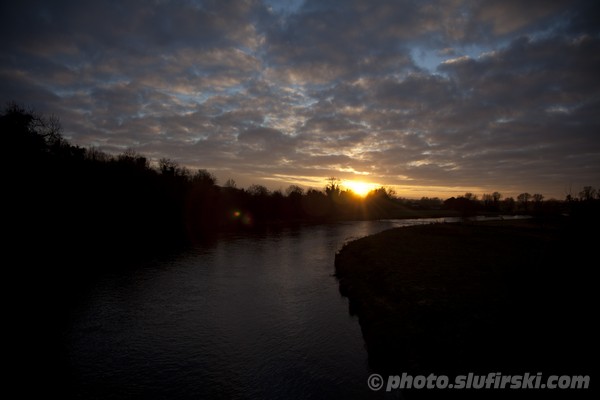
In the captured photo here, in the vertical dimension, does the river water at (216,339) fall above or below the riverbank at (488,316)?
below

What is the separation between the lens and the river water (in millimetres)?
13320

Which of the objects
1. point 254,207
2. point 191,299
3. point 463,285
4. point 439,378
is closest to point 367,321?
point 439,378

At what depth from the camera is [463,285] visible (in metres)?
22.3

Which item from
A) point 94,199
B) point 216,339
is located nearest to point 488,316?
point 216,339

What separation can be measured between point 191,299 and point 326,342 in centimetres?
1304

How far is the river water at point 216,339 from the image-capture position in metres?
13.3

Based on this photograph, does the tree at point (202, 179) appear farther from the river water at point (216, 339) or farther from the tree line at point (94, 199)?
the river water at point (216, 339)

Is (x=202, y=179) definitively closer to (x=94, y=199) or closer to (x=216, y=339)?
(x=94, y=199)

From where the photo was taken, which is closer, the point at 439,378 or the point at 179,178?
the point at 439,378

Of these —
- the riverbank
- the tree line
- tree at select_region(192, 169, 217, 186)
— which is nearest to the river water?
the riverbank

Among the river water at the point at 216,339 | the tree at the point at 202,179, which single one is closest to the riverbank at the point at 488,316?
the river water at the point at 216,339

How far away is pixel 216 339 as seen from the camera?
58.2ft

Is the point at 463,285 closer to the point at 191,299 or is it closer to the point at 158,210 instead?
the point at 191,299

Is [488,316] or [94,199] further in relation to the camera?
[94,199]
